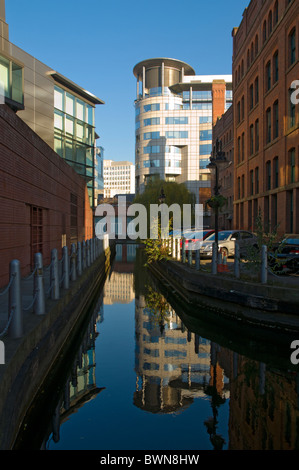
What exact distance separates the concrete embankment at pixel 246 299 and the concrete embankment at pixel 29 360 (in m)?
4.52

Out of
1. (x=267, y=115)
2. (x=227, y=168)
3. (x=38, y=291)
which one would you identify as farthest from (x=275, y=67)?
(x=38, y=291)

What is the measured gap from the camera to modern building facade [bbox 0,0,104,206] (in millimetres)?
27703

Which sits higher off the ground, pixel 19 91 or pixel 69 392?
pixel 19 91

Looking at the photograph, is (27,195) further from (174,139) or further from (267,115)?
(174,139)

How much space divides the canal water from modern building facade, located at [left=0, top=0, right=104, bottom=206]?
730 inches

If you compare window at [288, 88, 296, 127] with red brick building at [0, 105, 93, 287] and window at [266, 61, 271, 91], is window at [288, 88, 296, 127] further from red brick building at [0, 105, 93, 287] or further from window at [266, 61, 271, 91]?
red brick building at [0, 105, 93, 287]

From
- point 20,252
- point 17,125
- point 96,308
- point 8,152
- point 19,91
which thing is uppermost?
point 19,91

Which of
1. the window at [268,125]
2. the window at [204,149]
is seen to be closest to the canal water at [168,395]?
the window at [268,125]

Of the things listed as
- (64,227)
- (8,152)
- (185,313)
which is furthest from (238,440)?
(64,227)

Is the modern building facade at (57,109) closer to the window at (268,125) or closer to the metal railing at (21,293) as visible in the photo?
the window at (268,125)

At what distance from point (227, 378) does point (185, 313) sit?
517 centimetres

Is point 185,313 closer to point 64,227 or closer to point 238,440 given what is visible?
point 238,440

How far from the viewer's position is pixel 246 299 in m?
9.74

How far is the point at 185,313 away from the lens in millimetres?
11477
